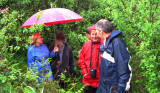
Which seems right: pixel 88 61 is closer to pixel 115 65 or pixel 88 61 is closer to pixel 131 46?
pixel 131 46

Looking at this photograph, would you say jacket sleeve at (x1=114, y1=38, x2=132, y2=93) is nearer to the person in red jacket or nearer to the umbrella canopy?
the person in red jacket

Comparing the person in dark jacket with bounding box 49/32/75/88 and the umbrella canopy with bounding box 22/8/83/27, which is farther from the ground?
the umbrella canopy with bounding box 22/8/83/27

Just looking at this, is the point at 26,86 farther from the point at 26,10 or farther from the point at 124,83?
the point at 26,10

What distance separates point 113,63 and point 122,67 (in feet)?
0.54

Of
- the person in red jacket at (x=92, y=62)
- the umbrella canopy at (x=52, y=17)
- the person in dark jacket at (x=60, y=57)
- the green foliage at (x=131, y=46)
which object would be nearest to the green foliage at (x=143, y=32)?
the green foliage at (x=131, y=46)

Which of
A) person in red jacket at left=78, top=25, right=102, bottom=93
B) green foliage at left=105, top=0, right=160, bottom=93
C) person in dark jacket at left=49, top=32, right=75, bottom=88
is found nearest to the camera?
green foliage at left=105, top=0, right=160, bottom=93

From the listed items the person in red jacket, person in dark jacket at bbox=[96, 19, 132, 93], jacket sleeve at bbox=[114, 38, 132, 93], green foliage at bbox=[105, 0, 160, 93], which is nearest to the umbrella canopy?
the person in red jacket

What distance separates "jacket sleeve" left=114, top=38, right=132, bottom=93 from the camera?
2.53m

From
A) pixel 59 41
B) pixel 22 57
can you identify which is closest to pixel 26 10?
pixel 22 57

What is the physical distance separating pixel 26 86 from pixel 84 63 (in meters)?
1.80

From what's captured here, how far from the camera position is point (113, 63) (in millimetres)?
2668

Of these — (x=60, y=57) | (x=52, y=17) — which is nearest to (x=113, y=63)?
(x=52, y=17)

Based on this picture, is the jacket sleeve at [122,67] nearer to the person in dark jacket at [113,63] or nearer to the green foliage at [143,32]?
the person in dark jacket at [113,63]

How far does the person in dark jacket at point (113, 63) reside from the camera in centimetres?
255
